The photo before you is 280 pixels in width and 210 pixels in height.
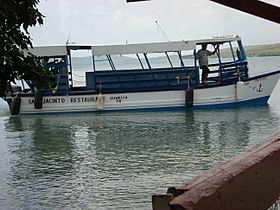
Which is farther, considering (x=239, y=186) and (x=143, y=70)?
(x=143, y=70)

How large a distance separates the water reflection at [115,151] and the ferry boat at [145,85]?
2.89ft

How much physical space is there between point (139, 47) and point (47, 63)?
3747 millimetres

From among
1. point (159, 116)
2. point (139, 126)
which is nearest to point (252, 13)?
point (139, 126)

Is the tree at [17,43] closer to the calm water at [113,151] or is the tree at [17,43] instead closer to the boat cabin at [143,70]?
the calm water at [113,151]

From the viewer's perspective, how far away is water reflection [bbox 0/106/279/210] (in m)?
8.68

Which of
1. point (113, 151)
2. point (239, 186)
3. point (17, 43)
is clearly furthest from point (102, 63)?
point (239, 186)

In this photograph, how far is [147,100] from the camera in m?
23.5

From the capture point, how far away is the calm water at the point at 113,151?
28.4 ft

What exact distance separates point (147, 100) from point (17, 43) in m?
18.0

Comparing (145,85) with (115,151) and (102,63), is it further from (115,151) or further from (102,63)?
(115,151)

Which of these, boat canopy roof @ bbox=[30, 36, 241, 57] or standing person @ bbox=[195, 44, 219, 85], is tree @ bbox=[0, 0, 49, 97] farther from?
standing person @ bbox=[195, 44, 219, 85]

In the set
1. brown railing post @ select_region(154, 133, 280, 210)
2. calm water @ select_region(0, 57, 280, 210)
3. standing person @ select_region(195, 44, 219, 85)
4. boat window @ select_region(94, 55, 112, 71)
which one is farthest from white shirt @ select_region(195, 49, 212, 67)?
brown railing post @ select_region(154, 133, 280, 210)

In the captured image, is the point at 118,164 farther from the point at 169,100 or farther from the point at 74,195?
the point at 169,100

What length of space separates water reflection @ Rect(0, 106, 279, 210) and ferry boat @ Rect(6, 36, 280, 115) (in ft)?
2.89
